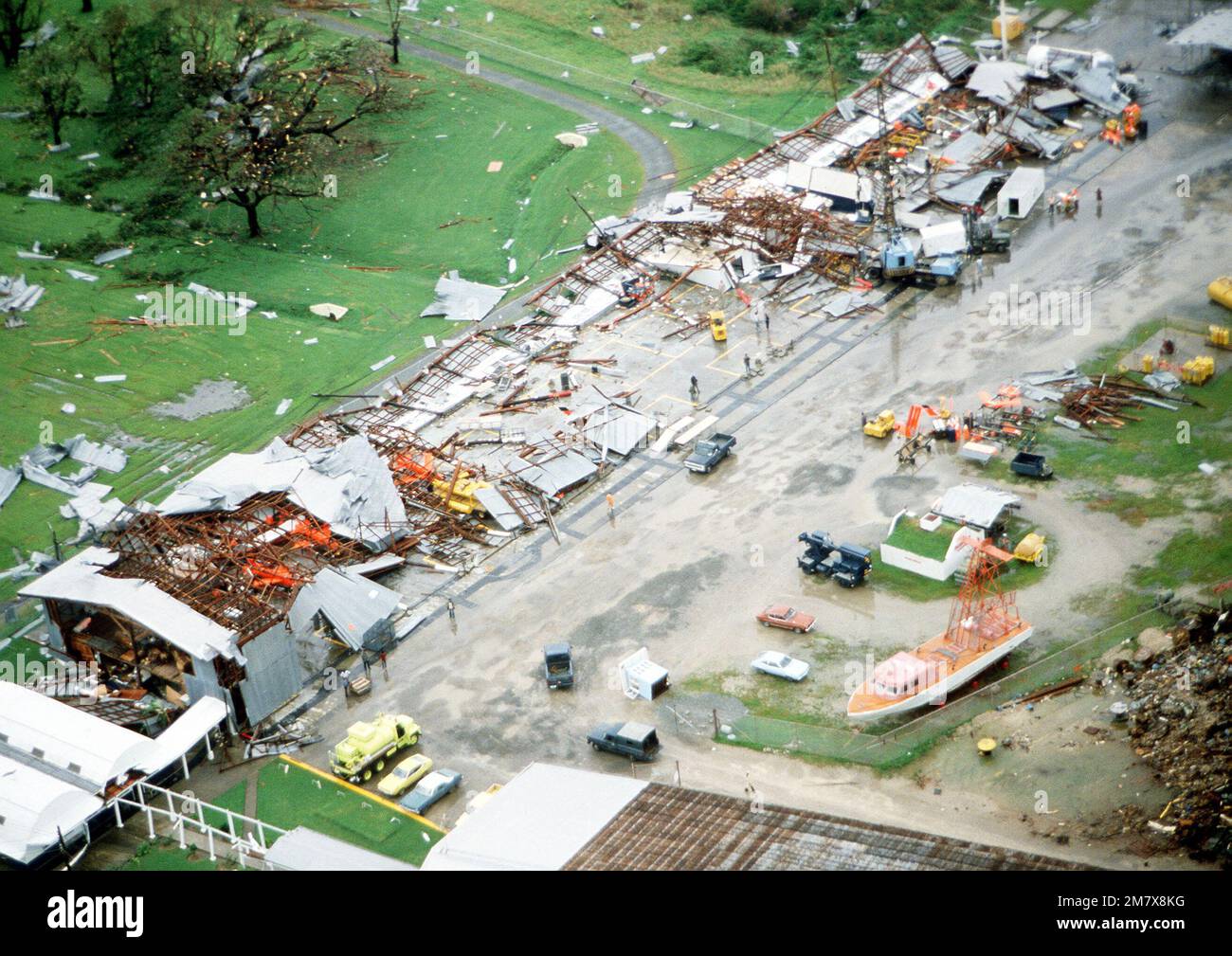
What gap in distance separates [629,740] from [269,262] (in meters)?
48.3

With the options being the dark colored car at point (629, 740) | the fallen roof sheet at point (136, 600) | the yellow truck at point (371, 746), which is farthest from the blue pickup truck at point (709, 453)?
the fallen roof sheet at point (136, 600)

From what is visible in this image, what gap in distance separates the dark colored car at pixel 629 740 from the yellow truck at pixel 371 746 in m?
7.20

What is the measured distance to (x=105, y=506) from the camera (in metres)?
73.2

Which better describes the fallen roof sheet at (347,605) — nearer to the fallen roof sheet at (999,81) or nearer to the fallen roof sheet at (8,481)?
the fallen roof sheet at (8,481)

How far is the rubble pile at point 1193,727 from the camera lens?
51.5 metres

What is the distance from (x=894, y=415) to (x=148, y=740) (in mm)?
39137

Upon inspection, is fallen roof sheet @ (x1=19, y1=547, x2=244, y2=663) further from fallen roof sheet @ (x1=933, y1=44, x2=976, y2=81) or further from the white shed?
fallen roof sheet @ (x1=933, y1=44, x2=976, y2=81)

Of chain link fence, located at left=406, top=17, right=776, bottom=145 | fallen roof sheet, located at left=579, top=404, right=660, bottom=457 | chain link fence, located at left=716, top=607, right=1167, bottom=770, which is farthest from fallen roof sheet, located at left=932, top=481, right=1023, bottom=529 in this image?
chain link fence, located at left=406, top=17, right=776, bottom=145

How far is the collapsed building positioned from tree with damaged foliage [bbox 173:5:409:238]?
1523cm

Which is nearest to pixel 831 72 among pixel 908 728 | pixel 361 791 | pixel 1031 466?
pixel 1031 466

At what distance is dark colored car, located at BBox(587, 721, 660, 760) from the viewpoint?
58.4m

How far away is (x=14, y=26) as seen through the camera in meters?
114
